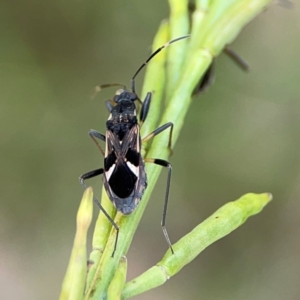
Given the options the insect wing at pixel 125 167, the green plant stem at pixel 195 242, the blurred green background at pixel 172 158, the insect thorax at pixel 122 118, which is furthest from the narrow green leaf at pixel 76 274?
the blurred green background at pixel 172 158

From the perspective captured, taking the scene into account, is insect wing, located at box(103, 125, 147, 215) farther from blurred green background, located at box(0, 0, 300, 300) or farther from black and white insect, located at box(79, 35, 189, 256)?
blurred green background, located at box(0, 0, 300, 300)

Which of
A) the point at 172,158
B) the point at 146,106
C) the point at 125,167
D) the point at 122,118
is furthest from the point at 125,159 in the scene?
the point at 172,158

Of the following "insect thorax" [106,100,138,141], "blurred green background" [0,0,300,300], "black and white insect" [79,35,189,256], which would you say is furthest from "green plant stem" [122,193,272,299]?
"blurred green background" [0,0,300,300]

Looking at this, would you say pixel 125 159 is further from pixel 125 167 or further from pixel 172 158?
pixel 172 158

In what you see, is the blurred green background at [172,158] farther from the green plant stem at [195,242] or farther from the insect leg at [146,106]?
the green plant stem at [195,242]

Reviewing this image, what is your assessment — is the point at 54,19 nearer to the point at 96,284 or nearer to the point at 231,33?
the point at 231,33

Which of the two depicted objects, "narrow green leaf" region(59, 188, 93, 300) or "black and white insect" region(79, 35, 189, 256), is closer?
"narrow green leaf" region(59, 188, 93, 300)
